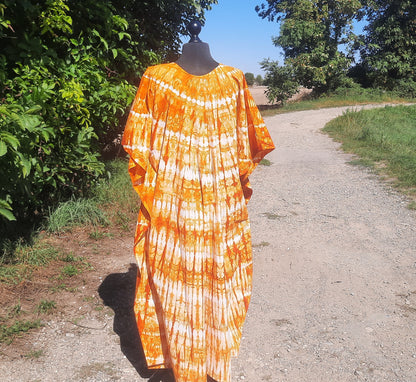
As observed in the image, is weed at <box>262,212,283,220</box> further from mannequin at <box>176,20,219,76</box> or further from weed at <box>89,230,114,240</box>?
mannequin at <box>176,20,219,76</box>

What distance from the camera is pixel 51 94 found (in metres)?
3.91

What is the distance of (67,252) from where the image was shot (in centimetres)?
438

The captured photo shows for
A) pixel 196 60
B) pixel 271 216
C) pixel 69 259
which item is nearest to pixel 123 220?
pixel 69 259

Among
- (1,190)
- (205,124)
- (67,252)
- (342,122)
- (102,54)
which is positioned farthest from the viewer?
(342,122)

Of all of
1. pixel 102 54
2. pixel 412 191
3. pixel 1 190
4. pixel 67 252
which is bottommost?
pixel 412 191

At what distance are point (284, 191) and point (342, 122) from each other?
7168 millimetres

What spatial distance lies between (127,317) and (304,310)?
137 cm

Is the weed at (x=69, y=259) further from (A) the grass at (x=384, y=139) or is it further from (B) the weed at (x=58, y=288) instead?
(A) the grass at (x=384, y=139)

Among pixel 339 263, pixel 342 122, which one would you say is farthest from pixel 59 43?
pixel 342 122

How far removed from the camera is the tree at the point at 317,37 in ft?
71.6

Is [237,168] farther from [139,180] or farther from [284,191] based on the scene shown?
[284,191]

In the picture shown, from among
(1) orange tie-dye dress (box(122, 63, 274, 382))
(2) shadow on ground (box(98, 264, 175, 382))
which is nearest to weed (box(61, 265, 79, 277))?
(2) shadow on ground (box(98, 264, 175, 382))

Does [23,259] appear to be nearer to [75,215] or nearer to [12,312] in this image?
[12,312]

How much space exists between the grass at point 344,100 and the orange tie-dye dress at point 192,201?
54.8ft
